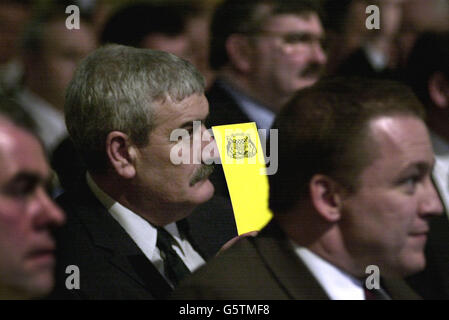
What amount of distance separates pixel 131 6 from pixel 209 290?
1.72 meters

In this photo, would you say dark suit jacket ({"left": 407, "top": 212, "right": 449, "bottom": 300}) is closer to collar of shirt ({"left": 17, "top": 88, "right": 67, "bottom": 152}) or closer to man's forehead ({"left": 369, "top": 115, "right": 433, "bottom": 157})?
man's forehead ({"left": 369, "top": 115, "right": 433, "bottom": 157})

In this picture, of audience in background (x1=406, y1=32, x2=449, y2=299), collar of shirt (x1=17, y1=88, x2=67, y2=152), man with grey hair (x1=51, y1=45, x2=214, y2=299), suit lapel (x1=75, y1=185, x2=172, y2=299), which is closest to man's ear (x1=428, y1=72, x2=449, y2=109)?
audience in background (x1=406, y1=32, x2=449, y2=299)

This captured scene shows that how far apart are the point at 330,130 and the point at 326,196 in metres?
0.13

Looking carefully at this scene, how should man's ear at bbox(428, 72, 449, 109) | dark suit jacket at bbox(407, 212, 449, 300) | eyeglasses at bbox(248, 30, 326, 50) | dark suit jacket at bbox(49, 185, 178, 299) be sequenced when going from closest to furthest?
A: dark suit jacket at bbox(49, 185, 178, 299)
dark suit jacket at bbox(407, 212, 449, 300)
man's ear at bbox(428, 72, 449, 109)
eyeglasses at bbox(248, 30, 326, 50)

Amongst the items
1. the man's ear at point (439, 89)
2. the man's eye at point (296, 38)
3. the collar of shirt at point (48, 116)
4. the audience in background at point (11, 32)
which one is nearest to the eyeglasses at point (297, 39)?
the man's eye at point (296, 38)

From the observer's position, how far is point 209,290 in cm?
165

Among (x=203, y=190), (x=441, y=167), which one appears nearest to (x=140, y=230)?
(x=203, y=190)

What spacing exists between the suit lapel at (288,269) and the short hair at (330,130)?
68 mm

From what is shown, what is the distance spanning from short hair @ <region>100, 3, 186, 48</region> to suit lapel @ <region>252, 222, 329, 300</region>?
1.42 meters

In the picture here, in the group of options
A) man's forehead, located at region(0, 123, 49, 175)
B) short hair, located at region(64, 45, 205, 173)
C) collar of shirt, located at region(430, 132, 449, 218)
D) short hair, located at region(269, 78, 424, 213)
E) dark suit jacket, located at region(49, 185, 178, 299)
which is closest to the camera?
man's forehead, located at region(0, 123, 49, 175)

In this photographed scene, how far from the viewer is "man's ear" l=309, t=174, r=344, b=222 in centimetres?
167

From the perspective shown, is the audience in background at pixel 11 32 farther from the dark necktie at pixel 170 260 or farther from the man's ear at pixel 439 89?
the man's ear at pixel 439 89
